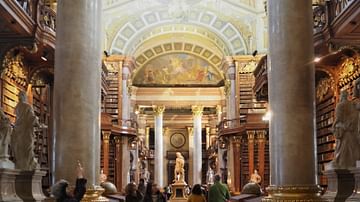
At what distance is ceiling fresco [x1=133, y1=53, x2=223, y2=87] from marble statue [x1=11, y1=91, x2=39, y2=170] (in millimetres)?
23704

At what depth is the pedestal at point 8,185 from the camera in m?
6.50

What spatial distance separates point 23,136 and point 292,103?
3295mm

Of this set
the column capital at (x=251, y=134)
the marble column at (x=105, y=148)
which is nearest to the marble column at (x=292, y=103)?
the column capital at (x=251, y=134)

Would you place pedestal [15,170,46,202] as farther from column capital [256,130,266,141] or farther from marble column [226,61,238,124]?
marble column [226,61,238,124]

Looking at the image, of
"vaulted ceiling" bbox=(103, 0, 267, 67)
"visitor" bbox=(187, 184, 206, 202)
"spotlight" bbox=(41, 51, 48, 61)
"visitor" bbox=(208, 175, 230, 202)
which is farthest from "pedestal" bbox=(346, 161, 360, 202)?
"vaulted ceiling" bbox=(103, 0, 267, 67)

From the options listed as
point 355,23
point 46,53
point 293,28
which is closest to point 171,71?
point 46,53

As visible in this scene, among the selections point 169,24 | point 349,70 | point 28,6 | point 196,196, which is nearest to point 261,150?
point 169,24

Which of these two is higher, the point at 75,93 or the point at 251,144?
the point at 75,93

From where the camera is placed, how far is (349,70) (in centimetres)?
1269

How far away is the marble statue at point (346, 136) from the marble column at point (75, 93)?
9.73ft

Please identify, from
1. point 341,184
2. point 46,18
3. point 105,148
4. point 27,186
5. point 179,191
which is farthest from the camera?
point 179,191

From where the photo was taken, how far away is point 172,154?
43625 millimetres

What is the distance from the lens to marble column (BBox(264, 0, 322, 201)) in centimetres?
717

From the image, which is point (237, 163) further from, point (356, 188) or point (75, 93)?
point (356, 188)
